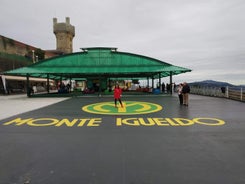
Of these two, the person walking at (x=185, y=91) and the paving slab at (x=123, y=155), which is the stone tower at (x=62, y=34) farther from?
the paving slab at (x=123, y=155)

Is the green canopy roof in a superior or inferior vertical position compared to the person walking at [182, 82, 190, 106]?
superior

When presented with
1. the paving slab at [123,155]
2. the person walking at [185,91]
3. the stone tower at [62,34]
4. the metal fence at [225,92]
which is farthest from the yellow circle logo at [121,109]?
the stone tower at [62,34]

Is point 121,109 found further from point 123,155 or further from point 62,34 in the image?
point 62,34

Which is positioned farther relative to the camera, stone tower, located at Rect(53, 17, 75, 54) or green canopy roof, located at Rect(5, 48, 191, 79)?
stone tower, located at Rect(53, 17, 75, 54)

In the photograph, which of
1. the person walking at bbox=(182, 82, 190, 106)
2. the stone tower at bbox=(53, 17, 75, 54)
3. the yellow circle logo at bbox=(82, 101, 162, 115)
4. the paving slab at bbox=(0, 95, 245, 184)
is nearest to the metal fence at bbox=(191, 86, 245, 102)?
the person walking at bbox=(182, 82, 190, 106)

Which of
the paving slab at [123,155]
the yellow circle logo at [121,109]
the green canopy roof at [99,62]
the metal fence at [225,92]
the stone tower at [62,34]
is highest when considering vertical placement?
the stone tower at [62,34]

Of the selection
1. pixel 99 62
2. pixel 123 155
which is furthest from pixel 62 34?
pixel 123 155

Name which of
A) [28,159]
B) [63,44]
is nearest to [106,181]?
[28,159]

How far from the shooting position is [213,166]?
337 cm

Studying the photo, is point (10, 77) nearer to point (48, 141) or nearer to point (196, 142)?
point (48, 141)

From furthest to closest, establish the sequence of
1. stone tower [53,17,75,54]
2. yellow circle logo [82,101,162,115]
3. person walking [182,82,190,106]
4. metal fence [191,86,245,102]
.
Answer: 1. stone tower [53,17,75,54]
2. metal fence [191,86,245,102]
3. person walking [182,82,190,106]
4. yellow circle logo [82,101,162,115]

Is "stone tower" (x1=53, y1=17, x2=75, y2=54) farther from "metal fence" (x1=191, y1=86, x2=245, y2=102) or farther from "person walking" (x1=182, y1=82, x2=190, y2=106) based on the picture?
"person walking" (x1=182, y1=82, x2=190, y2=106)

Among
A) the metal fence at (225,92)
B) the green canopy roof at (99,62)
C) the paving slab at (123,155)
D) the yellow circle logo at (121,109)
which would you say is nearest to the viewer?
the paving slab at (123,155)

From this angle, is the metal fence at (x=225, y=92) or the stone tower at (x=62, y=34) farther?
the stone tower at (x=62, y=34)
